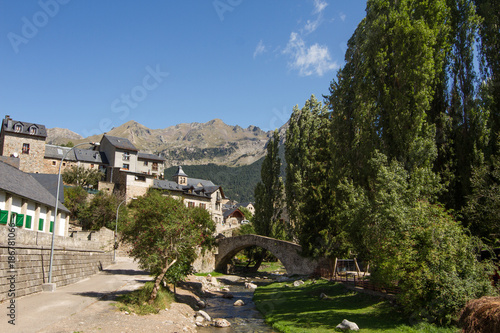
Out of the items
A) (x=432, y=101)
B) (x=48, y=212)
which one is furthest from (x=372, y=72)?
(x=48, y=212)

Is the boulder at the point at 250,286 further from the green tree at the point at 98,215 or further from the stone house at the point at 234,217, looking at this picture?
the stone house at the point at 234,217

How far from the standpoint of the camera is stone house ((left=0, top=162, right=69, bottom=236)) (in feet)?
76.8

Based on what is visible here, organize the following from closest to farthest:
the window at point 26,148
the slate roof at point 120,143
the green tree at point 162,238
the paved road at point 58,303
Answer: the paved road at point 58,303, the green tree at point 162,238, the window at point 26,148, the slate roof at point 120,143

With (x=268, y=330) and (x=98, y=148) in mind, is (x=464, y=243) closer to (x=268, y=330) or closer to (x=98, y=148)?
(x=268, y=330)

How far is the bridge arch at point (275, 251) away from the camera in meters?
37.9

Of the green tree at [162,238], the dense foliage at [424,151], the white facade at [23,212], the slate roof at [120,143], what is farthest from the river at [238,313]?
the slate roof at [120,143]

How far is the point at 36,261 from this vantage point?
61.8ft

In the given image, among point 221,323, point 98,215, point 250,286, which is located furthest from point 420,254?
point 98,215

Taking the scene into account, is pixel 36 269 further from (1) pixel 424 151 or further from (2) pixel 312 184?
(2) pixel 312 184

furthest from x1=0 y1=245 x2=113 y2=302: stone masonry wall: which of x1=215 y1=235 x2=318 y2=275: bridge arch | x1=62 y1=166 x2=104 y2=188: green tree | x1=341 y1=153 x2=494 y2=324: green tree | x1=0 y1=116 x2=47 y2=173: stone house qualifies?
x1=0 y1=116 x2=47 y2=173: stone house

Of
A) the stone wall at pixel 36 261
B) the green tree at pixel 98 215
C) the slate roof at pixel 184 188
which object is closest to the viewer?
the stone wall at pixel 36 261

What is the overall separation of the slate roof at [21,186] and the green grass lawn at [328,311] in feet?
59.8

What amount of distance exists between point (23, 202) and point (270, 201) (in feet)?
88.3

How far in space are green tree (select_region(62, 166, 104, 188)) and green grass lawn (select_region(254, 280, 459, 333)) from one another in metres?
43.4
